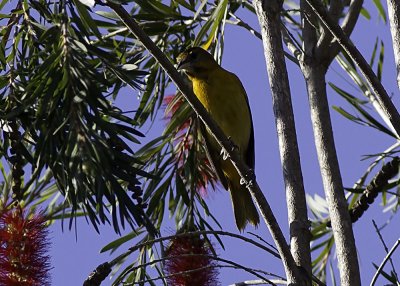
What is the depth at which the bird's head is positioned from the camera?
441 centimetres

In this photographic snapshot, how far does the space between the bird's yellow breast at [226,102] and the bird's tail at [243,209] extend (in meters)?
0.30

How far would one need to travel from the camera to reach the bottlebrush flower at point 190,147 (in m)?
3.65

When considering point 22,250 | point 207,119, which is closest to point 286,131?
point 207,119

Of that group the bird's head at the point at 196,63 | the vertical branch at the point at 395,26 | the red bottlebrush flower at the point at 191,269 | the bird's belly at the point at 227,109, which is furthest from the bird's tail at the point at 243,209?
the vertical branch at the point at 395,26

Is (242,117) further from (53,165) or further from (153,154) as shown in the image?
(53,165)

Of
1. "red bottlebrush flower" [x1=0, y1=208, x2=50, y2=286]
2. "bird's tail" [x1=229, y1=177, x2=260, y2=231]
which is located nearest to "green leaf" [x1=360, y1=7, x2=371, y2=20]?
"bird's tail" [x1=229, y1=177, x2=260, y2=231]

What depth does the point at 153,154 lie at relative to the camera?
12.1ft

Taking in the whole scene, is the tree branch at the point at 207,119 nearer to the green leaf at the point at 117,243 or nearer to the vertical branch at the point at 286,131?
the vertical branch at the point at 286,131

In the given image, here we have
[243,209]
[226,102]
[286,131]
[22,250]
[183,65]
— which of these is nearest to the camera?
[22,250]

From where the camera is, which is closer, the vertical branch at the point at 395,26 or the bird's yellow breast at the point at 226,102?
the vertical branch at the point at 395,26

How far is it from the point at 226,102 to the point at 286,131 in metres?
2.01

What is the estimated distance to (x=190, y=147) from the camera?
370 centimetres

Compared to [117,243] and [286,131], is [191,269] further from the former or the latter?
[117,243]

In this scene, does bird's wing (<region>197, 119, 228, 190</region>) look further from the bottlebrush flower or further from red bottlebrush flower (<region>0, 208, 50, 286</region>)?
red bottlebrush flower (<region>0, 208, 50, 286</region>)
